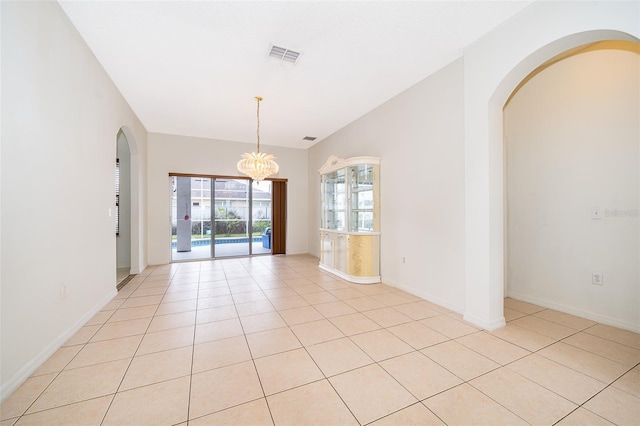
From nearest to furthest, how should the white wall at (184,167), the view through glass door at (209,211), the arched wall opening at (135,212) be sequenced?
the arched wall opening at (135,212)
the white wall at (184,167)
the view through glass door at (209,211)

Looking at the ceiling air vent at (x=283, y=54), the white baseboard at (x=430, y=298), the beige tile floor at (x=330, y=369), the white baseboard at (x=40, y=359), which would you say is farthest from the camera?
the white baseboard at (x=430, y=298)

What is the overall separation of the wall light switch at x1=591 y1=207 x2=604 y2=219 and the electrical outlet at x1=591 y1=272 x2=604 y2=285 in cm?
63

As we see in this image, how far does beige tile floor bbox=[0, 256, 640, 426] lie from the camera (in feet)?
5.09

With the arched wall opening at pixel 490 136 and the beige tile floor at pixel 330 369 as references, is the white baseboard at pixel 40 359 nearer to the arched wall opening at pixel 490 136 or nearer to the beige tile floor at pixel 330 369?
the beige tile floor at pixel 330 369

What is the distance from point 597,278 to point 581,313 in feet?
1.49

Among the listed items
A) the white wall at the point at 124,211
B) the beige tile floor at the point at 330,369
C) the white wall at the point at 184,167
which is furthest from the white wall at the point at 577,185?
the white wall at the point at 124,211

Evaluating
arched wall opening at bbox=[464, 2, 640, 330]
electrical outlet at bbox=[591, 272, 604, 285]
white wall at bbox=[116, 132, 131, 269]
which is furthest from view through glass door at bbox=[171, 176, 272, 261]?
electrical outlet at bbox=[591, 272, 604, 285]

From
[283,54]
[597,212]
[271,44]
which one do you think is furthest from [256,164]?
[597,212]

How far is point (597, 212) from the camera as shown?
2836 millimetres

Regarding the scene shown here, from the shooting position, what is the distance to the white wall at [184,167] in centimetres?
600

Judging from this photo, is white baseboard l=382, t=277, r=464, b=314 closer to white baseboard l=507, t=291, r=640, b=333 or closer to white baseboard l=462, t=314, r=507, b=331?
white baseboard l=462, t=314, r=507, b=331

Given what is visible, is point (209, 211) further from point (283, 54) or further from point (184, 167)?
point (283, 54)

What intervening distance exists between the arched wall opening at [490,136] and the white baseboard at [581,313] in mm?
1054

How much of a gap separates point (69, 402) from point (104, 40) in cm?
339
